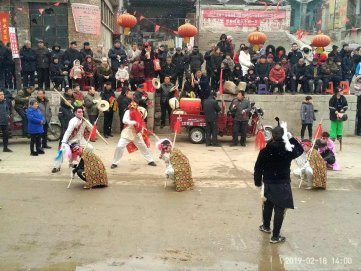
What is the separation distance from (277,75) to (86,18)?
30.5 feet

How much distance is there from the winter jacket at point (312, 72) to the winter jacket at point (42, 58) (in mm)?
8867

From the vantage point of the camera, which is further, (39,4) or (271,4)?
(271,4)

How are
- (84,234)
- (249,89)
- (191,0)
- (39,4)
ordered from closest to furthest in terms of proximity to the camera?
1. (84,234)
2. (249,89)
3. (39,4)
4. (191,0)

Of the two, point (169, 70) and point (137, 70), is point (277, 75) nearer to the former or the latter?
point (169, 70)

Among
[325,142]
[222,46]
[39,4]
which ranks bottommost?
[325,142]

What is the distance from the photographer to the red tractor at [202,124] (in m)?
13.1

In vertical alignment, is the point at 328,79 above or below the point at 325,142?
above

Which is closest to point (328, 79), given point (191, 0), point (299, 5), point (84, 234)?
point (84, 234)

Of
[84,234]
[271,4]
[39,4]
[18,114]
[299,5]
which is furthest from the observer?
[299,5]

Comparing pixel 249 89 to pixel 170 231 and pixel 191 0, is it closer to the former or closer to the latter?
pixel 170 231

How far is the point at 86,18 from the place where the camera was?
19219 mm

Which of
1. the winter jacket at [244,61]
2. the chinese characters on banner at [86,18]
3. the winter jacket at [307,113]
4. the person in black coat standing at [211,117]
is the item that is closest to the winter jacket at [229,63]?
the winter jacket at [244,61]

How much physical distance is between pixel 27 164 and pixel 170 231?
5262 millimetres

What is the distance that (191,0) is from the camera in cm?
2834
